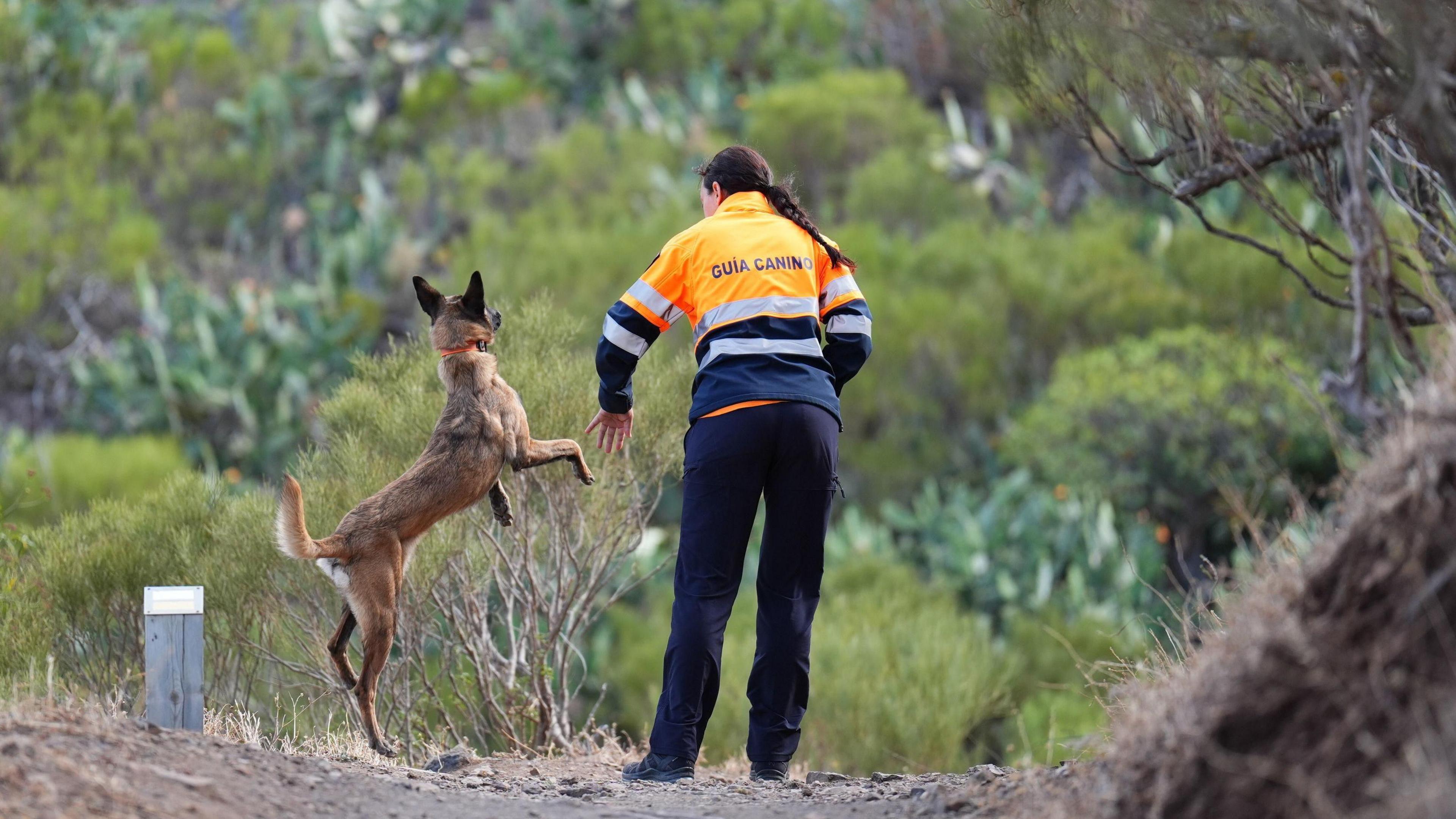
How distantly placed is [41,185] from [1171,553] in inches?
769

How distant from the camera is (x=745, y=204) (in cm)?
577

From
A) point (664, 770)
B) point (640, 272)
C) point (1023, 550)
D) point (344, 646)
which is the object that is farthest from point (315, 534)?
point (640, 272)

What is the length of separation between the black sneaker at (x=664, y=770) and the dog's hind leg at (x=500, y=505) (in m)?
1.04

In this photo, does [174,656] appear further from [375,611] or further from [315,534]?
[315,534]

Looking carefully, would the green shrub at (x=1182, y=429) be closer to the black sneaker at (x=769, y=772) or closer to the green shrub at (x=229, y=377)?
the green shrub at (x=229, y=377)

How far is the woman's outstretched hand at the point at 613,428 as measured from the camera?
18.8ft

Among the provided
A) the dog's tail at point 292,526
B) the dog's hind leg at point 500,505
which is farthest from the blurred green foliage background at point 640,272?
the dog's tail at point 292,526

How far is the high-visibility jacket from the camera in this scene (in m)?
5.48

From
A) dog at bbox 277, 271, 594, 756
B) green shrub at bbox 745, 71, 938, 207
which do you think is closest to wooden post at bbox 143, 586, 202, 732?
dog at bbox 277, 271, 594, 756

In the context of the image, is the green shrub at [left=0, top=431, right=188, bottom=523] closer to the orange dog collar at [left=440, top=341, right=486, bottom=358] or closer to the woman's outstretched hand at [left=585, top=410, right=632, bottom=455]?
the orange dog collar at [left=440, top=341, right=486, bottom=358]

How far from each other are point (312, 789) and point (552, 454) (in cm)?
164

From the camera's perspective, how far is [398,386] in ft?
25.1

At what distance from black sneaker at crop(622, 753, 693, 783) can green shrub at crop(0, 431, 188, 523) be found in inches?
445

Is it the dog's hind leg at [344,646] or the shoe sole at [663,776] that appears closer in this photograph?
the shoe sole at [663,776]
